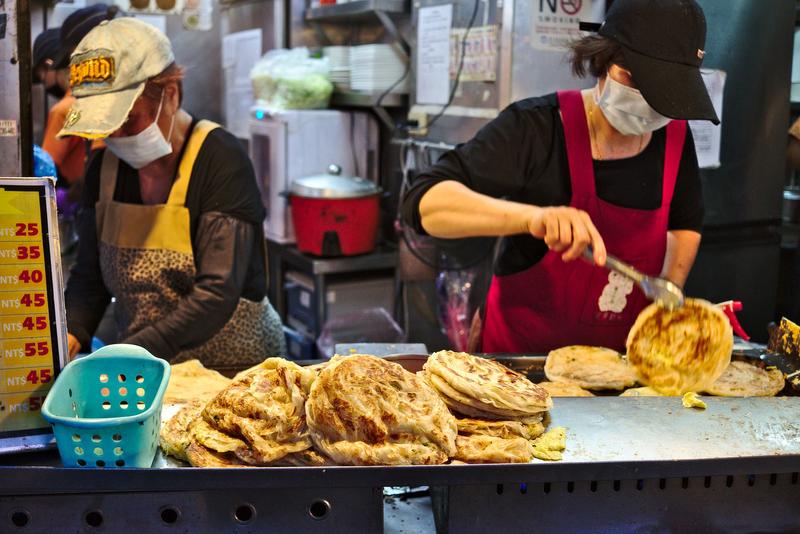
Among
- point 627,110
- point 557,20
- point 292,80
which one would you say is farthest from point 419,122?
point 627,110

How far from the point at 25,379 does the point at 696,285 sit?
3263 mm

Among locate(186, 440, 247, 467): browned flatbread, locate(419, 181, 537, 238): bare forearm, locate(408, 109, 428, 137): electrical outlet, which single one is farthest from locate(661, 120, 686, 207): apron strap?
locate(408, 109, 428, 137): electrical outlet

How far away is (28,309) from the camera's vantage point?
138 centimetres

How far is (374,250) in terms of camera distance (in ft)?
17.3

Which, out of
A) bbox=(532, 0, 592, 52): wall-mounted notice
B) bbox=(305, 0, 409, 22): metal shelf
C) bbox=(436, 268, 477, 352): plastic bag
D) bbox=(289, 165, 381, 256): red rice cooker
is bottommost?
bbox=(436, 268, 477, 352): plastic bag

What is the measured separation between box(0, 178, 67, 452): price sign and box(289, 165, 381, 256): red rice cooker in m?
3.44

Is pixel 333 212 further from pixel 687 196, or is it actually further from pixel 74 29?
pixel 687 196

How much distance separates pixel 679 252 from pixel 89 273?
6.52 feet

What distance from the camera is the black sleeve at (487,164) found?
2467mm

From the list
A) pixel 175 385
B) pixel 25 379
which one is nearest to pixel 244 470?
pixel 25 379

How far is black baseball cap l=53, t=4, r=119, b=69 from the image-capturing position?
4355 mm

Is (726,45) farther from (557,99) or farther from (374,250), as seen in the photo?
(374,250)

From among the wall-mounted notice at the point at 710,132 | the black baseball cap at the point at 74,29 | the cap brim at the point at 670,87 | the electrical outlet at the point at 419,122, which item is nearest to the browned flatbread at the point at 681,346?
the cap brim at the point at 670,87

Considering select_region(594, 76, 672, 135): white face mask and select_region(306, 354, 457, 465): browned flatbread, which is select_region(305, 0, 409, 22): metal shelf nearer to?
select_region(594, 76, 672, 135): white face mask
